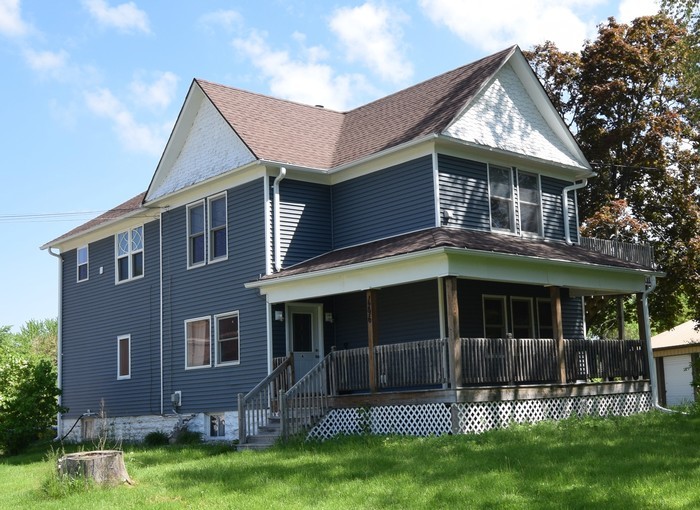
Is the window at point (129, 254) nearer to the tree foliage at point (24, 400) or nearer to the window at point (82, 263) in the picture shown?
the window at point (82, 263)

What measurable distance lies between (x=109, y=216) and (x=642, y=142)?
17118 millimetres

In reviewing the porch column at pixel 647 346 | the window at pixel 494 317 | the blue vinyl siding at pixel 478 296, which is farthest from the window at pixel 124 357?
the porch column at pixel 647 346

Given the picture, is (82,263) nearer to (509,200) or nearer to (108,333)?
(108,333)

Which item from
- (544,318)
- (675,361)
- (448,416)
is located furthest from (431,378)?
(675,361)

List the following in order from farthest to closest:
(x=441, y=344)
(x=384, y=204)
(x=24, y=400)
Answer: (x=24, y=400) → (x=384, y=204) → (x=441, y=344)

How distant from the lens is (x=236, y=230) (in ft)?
72.7

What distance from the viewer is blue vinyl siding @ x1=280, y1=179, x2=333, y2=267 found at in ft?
70.5

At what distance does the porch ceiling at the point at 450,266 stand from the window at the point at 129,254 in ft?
21.6

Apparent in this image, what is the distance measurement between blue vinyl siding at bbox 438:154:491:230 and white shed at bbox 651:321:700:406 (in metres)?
17.5

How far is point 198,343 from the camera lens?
23500mm

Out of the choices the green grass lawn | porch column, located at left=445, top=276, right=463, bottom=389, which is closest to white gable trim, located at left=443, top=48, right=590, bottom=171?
porch column, located at left=445, top=276, right=463, bottom=389

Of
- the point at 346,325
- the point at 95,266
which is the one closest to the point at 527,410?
the point at 346,325

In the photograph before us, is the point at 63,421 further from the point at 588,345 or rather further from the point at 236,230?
the point at 588,345

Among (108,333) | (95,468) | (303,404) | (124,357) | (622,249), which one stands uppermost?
(622,249)
